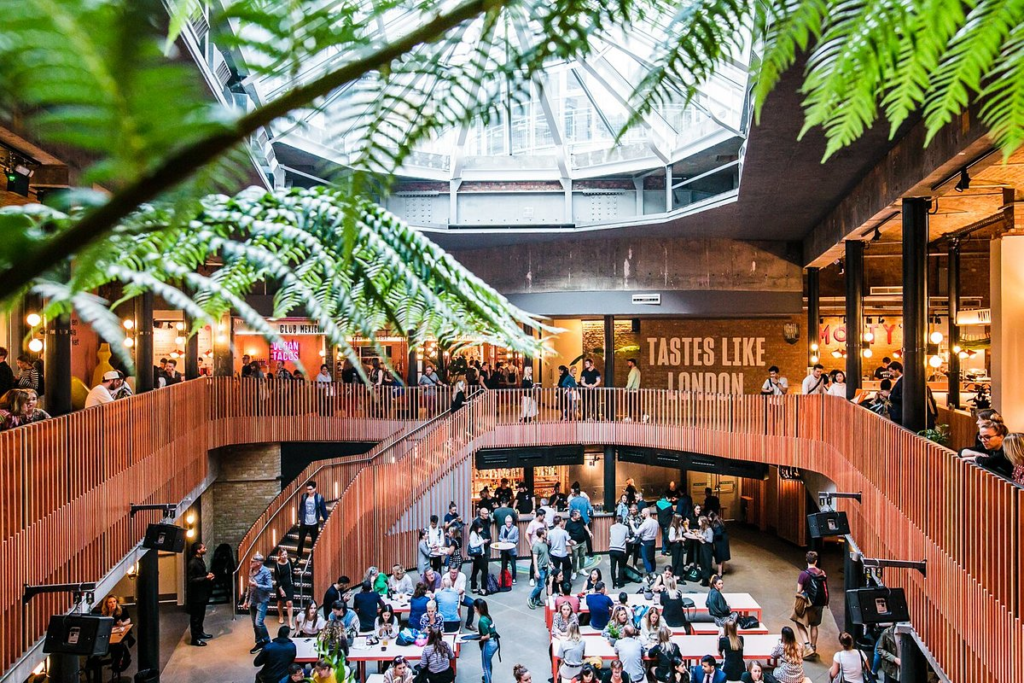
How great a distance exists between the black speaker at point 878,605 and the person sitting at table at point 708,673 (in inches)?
81.5

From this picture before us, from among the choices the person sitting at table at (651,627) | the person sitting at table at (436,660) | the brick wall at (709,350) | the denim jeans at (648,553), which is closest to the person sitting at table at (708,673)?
the person sitting at table at (651,627)

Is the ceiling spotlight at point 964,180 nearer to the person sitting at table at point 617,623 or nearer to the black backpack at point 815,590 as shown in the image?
the black backpack at point 815,590

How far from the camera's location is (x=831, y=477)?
11.7 metres

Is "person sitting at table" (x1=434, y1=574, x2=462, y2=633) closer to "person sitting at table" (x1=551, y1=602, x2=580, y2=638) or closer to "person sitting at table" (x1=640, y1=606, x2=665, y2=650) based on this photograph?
"person sitting at table" (x1=551, y1=602, x2=580, y2=638)

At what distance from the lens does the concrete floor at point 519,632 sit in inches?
421

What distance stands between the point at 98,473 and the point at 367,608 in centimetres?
420

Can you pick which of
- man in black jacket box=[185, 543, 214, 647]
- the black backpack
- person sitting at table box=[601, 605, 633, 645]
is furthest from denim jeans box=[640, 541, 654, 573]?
man in black jacket box=[185, 543, 214, 647]

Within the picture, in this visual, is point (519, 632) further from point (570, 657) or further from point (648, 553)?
point (648, 553)

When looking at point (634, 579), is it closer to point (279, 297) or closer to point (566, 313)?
point (566, 313)

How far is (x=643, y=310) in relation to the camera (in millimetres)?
17031

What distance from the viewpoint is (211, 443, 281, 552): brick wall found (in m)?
16.1

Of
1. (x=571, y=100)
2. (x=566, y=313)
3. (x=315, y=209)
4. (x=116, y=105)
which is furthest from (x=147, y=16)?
(x=566, y=313)

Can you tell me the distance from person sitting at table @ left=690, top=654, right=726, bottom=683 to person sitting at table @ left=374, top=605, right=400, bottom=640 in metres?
4.03

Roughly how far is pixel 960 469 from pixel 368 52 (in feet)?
21.1
